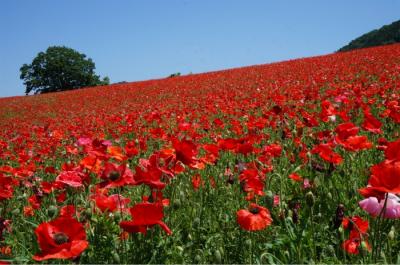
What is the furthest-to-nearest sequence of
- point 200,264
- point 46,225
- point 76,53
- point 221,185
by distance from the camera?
point 76,53 < point 221,185 < point 200,264 < point 46,225

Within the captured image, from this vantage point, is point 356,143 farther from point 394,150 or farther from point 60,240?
point 60,240

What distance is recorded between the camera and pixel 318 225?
7.91 ft

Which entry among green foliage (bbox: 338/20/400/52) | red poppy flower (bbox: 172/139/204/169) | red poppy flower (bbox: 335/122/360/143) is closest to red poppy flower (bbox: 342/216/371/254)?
red poppy flower (bbox: 335/122/360/143)

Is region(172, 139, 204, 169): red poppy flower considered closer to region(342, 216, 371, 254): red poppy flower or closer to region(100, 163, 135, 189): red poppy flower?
region(100, 163, 135, 189): red poppy flower

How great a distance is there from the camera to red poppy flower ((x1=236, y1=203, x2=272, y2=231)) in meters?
1.83

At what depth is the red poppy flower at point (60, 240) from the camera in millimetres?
1284

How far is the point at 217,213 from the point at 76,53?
55831 mm

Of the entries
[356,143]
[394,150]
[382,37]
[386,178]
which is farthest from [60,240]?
[382,37]

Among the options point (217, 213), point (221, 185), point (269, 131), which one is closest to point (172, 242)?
point (217, 213)

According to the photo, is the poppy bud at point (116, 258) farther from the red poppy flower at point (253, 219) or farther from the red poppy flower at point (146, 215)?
the red poppy flower at point (253, 219)

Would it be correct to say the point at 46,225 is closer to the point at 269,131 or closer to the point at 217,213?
the point at 217,213

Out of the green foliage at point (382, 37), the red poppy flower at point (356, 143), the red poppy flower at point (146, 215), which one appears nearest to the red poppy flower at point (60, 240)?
the red poppy flower at point (146, 215)

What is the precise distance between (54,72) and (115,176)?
54.5 meters

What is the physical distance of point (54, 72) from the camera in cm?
5297
